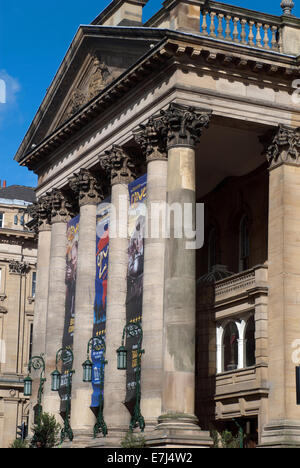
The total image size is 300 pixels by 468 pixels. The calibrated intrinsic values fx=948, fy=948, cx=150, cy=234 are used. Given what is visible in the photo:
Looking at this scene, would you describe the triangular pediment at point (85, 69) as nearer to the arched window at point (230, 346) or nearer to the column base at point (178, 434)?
the arched window at point (230, 346)

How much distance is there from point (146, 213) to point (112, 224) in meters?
3.48

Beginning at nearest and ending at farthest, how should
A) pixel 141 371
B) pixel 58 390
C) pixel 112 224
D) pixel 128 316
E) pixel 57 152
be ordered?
pixel 141 371 < pixel 128 316 < pixel 112 224 < pixel 58 390 < pixel 57 152

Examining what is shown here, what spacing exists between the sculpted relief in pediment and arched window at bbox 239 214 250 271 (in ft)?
29.6

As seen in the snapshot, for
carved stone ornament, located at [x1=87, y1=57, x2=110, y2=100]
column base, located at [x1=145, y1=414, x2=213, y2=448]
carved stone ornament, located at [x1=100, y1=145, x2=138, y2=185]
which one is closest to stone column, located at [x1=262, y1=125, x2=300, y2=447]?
column base, located at [x1=145, y1=414, x2=213, y2=448]

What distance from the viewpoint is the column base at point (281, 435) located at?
32.2m

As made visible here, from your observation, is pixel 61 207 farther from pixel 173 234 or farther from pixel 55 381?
pixel 173 234

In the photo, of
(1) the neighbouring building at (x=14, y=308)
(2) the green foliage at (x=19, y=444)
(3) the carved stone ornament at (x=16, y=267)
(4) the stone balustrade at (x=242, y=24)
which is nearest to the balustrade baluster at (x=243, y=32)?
(4) the stone balustrade at (x=242, y=24)

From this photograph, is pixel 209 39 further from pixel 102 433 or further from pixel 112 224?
pixel 102 433

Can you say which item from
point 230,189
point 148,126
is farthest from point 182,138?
point 230,189

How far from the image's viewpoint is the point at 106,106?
39.9 metres

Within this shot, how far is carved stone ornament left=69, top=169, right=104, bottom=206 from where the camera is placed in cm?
4222

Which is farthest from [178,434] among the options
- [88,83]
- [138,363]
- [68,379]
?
[88,83]

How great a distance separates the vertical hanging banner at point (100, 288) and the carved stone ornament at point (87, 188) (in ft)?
3.00

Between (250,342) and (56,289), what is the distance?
34.8 feet
